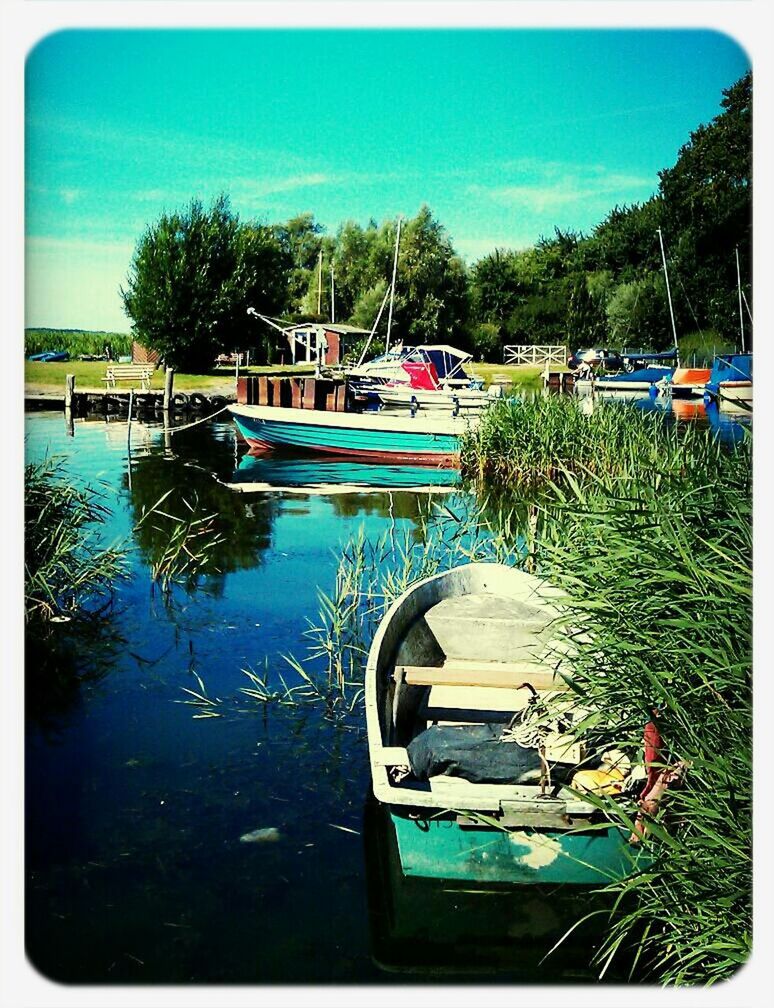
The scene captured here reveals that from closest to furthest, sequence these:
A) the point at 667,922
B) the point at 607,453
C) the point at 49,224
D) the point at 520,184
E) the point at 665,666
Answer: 1. the point at 667,922
2. the point at 665,666
3. the point at 49,224
4. the point at 520,184
5. the point at 607,453

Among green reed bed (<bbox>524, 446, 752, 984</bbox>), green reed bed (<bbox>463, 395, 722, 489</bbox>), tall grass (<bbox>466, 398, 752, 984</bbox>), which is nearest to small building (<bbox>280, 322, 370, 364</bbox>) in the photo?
green reed bed (<bbox>463, 395, 722, 489</bbox>)

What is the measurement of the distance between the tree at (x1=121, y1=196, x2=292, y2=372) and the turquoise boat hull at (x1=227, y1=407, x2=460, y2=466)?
4.37ft

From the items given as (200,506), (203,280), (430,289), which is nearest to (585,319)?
(430,289)

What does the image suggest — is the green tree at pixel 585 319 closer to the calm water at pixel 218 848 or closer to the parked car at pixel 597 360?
the parked car at pixel 597 360

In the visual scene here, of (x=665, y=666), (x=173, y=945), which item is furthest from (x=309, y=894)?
(x=665, y=666)

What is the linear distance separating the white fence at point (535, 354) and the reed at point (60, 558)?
9.67 meters

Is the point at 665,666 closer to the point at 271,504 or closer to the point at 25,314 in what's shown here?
the point at 25,314

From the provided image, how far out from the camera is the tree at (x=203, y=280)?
1012 centimetres

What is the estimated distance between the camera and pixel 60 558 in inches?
184

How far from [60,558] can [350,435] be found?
6489 mm

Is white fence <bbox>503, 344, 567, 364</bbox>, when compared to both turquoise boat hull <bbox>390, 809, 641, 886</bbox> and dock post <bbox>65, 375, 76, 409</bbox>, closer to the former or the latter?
dock post <bbox>65, 375, 76, 409</bbox>

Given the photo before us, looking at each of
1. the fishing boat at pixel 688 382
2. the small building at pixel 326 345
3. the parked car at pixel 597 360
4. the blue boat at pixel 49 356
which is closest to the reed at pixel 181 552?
the blue boat at pixel 49 356
